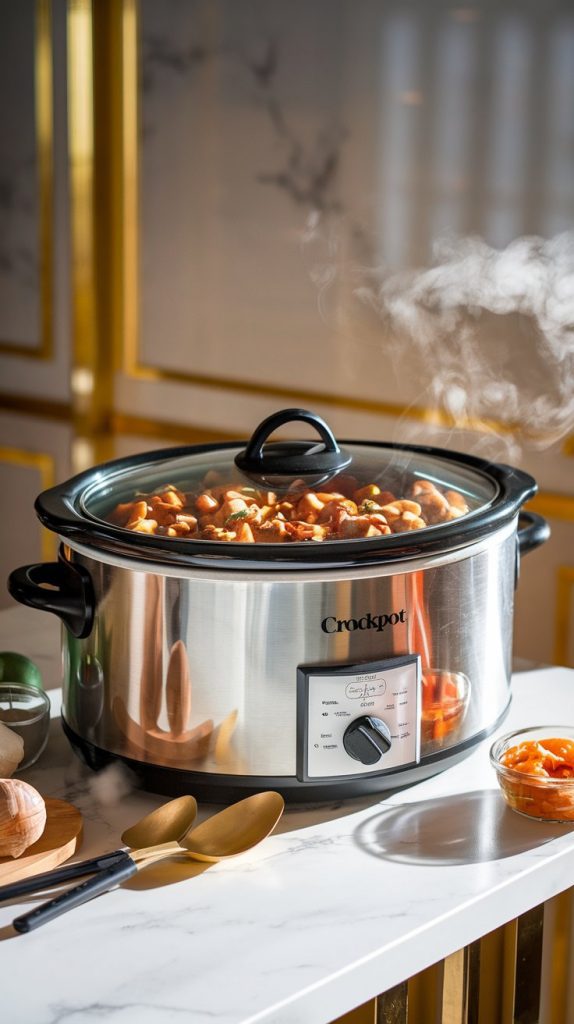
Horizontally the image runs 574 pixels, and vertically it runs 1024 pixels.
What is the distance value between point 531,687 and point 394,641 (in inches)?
17.0

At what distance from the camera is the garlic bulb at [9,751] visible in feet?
3.70

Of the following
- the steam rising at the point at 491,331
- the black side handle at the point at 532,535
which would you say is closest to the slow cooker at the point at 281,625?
the black side handle at the point at 532,535

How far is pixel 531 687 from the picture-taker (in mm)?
1467

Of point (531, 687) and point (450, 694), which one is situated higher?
point (450, 694)

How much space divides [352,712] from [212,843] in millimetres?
170

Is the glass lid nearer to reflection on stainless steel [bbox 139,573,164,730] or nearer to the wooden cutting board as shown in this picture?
reflection on stainless steel [bbox 139,573,164,730]

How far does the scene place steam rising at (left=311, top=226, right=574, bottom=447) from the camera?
86.2 inches

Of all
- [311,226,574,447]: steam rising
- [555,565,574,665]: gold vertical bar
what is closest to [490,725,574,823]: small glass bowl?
[311,226,574,447]: steam rising

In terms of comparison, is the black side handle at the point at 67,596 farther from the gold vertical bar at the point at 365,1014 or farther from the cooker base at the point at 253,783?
the gold vertical bar at the point at 365,1014

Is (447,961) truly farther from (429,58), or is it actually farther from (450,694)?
(429,58)

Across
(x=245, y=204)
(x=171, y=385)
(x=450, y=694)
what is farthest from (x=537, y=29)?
(x=450, y=694)

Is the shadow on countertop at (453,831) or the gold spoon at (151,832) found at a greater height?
the gold spoon at (151,832)

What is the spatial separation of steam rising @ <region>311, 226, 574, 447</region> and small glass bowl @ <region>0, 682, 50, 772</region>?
1052 mm

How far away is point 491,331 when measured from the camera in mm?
2266
